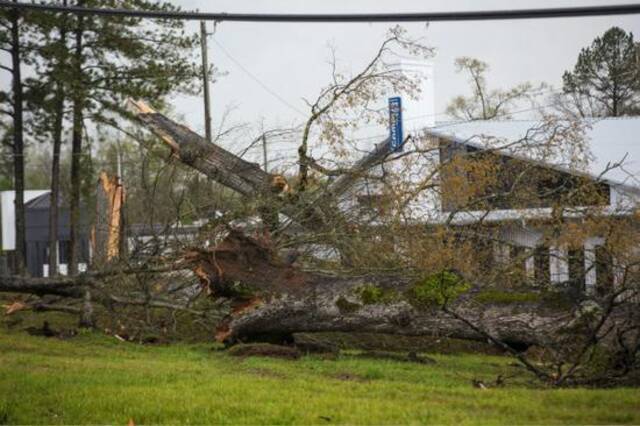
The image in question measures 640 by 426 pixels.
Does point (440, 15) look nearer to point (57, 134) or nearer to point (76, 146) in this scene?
point (57, 134)

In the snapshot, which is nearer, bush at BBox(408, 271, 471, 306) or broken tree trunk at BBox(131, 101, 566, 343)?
broken tree trunk at BBox(131, 101, 566, 343)

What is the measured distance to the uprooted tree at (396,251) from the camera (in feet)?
35.5

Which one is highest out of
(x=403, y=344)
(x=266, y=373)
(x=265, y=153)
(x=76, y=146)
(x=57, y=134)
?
(x=57, y=134)

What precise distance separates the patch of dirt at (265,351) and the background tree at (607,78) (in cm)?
446

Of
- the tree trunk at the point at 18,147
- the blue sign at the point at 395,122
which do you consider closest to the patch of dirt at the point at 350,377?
the blue sign at the point at 395,122

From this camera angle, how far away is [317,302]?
11.4 metres

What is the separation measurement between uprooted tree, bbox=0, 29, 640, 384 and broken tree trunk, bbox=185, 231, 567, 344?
0.05ft

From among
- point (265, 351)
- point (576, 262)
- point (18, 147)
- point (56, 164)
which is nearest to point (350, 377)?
point (265, 351)

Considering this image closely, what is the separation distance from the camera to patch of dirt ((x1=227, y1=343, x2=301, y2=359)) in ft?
37.2

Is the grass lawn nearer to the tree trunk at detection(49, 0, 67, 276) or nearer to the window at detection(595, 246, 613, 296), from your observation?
the window at detection(595, 246, 613, 296)

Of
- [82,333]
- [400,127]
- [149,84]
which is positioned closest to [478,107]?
[149,84]

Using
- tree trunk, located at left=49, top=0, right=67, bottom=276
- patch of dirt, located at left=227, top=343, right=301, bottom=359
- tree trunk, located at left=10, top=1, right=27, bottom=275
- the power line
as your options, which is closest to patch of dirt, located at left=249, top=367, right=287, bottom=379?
patch of dirt, located at left=227, top=343, right=301, bottom=359

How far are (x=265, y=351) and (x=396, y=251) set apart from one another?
8.30 feet

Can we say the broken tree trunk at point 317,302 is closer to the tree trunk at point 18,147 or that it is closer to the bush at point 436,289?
the bush at point 436,289
